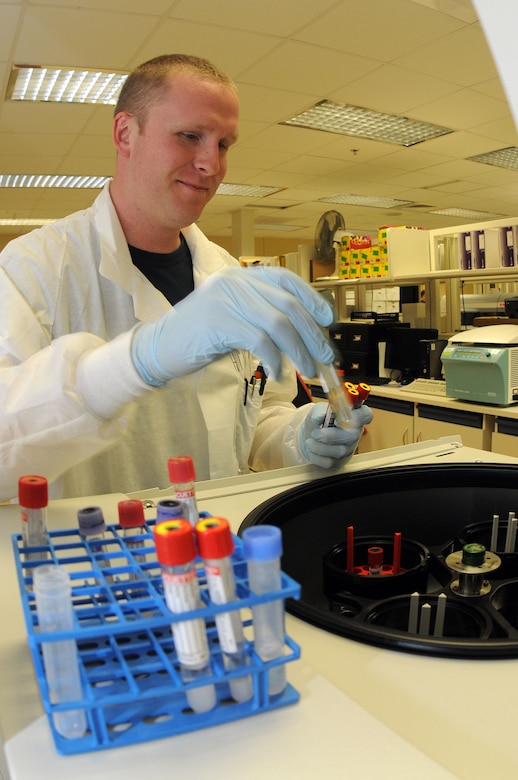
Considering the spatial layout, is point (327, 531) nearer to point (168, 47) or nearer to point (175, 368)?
point (175, 368)

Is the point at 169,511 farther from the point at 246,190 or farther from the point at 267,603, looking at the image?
the point at 246,190

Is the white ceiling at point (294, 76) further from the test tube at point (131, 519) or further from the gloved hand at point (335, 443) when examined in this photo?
the test tube at point (131, 519)

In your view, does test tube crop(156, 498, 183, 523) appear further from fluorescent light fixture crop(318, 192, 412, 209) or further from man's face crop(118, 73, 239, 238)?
fluorescent light fixture crop(318, 192, 412, 209)

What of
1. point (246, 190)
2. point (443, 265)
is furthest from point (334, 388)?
point (246, 190)

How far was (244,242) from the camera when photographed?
8867 mm

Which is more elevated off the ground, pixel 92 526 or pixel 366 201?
pixel 366 201

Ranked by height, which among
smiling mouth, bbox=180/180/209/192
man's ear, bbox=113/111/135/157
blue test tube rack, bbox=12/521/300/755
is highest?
man's ear, bbox=113/111/135/157

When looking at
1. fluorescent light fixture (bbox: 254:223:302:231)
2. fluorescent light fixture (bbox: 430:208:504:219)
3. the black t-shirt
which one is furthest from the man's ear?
fluorescent light fixture (bbox: 254:223:302:231)

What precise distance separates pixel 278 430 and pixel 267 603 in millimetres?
1171

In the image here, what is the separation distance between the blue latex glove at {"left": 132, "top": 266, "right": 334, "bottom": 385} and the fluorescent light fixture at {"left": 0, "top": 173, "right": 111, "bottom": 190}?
607 cm

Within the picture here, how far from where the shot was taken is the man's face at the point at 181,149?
136 centimetres

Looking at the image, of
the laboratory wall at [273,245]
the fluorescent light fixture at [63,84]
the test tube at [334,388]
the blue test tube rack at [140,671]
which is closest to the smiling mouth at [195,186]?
the test tube at [334,388]

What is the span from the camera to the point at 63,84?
13.3ft

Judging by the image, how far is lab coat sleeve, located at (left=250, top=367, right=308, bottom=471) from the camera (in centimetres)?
152
